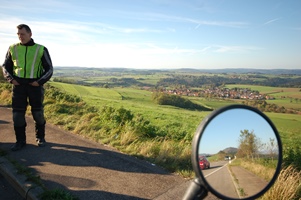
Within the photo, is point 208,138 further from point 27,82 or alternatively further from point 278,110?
point 278,110

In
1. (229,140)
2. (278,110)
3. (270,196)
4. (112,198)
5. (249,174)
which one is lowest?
(278,110)

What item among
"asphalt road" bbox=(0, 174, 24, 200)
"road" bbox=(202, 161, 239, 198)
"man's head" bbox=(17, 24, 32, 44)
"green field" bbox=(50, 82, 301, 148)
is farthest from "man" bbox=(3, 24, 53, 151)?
"green field" bbox=(50, 82, 301, 148)

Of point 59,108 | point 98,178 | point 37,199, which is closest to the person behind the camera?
point 37,199

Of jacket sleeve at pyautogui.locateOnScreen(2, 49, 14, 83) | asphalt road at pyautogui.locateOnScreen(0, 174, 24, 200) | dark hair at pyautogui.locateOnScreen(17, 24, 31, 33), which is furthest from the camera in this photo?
jacket sleeve at pyautogui.locateOnScreen(2, 49, 14, 83)

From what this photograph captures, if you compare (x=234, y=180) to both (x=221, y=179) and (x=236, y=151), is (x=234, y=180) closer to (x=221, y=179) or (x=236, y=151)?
(x=221, y=179)

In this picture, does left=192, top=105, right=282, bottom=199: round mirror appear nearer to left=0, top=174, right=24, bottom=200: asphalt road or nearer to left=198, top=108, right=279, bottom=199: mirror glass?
left=198, top=108, right=279, bottom=199: mirror glass

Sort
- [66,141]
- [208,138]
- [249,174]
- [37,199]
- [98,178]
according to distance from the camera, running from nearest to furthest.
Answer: [208,138]
[249,174]
[37,199]
[98,178]
[66,141]

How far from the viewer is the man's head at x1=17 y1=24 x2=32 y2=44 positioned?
452 cm

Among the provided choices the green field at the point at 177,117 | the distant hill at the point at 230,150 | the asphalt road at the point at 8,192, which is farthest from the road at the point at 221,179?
the green field at the point at 177,117

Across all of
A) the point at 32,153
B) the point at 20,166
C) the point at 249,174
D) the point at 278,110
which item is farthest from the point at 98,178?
the point at 278,110

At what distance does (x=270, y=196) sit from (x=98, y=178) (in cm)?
239

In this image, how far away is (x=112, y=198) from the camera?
333cm

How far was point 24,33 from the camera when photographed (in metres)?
4.56

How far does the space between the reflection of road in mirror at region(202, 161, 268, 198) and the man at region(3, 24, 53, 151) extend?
161 inches
